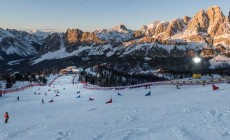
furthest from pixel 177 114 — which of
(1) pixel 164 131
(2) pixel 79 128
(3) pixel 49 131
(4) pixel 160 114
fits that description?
(3) pixel 49 131

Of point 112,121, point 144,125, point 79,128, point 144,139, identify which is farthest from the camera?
point 112,121

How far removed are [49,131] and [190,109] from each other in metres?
13.8

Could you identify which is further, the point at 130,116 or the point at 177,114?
the point at 130,116

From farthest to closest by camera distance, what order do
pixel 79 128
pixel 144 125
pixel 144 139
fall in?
pixel 79 128 < pixel 144 125 < pixel 144 139

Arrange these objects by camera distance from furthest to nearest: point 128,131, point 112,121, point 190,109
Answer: point 190,109 → point 112,121 → point 128,131

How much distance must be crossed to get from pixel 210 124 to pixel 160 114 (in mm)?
7811

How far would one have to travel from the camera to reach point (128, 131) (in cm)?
2388

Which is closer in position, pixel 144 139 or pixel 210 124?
pixel 144 139

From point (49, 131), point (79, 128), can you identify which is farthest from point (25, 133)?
point (79, 128)

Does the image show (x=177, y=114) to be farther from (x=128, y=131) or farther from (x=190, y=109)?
(x=128, y=131)

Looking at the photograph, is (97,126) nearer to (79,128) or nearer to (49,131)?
(79,128)

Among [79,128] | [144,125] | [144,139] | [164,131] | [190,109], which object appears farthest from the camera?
[190,109]

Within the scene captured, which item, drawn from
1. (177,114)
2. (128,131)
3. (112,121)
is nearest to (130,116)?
(112,121)

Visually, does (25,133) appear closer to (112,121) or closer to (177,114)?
(112,121)
